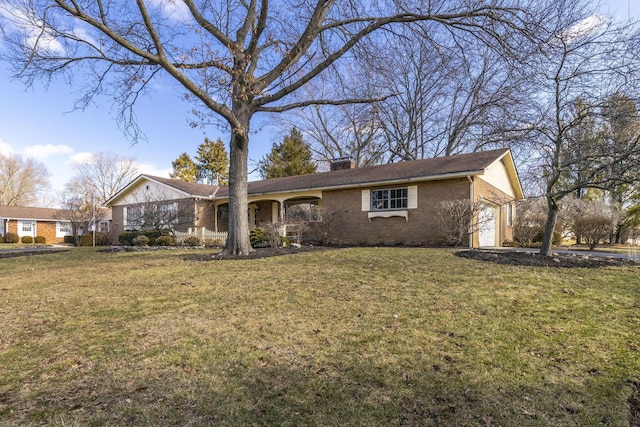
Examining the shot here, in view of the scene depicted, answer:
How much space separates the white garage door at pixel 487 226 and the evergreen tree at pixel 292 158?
18.9 m

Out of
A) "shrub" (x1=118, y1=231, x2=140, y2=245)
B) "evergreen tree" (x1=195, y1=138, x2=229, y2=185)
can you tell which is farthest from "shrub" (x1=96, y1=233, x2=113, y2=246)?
"evergreen tree" (x1=195, y1=138, x2=229, y2=185)

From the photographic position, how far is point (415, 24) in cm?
1068

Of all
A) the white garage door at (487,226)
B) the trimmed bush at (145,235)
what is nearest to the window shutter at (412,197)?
the white garage door at (487,226)

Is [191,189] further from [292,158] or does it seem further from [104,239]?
[292,158]

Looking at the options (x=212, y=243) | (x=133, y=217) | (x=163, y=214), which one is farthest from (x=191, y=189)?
(x=212, y=243)

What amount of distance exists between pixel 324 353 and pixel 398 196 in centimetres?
1264

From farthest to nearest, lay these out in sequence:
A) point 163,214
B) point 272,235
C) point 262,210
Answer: point 262,210, point 163,214, point 272,235

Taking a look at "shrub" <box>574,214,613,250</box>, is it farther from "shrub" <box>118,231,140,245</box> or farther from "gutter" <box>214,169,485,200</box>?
"shrub" <box>118,231,140,245</box>

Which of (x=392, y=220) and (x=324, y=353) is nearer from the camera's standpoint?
(x=324, y=353)

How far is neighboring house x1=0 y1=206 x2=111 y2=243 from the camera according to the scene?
3238 centimetres

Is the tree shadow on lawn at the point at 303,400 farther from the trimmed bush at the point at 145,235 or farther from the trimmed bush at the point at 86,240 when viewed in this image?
the trimmed bush at the point at 86,240

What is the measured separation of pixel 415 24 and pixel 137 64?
862 cm

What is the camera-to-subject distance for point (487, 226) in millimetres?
14828

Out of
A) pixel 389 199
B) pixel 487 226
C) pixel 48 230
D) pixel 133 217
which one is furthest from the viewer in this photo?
pixel 48 230
